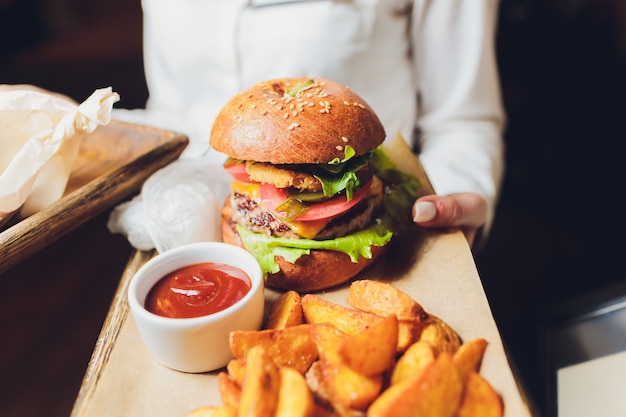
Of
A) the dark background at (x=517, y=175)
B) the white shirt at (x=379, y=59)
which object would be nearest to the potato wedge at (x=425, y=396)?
the white shirt at (x=379, y=59)

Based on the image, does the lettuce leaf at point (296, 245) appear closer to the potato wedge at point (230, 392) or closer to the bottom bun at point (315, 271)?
the bottom bun at point (315, 271)

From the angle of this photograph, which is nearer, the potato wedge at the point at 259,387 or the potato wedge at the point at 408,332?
the potato wedge at the point at 259,387

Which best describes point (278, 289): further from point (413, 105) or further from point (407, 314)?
point (413, 105)

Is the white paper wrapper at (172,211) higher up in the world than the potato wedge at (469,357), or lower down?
lower down


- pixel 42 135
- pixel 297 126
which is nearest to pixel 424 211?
pixel 297 126

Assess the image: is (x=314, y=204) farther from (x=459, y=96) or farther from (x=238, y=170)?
(x=459, y=96)

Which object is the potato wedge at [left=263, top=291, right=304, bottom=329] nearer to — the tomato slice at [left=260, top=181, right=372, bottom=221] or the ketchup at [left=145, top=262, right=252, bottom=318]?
the ketchup at [left=145, top=262, right=252, bottom=318]
